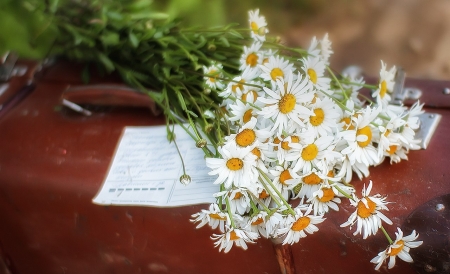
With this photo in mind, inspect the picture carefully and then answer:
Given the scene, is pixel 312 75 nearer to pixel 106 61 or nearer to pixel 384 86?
pixel 384 86

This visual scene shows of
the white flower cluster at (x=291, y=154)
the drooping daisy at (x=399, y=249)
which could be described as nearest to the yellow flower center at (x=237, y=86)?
the white flower cluster at (x=291, y=154)

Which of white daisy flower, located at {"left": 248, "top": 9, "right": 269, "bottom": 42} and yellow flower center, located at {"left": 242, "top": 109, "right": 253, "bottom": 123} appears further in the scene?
white daisy flower, located at {"left": 248, "top": 9, "right": 269, "bottom": 42}

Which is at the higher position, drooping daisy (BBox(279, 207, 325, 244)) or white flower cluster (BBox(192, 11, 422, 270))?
white flower cluster (BBox(192, 11, 422, 270))

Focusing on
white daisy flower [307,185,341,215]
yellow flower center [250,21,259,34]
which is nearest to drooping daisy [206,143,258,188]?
white daisy flower [307,185,341,215]

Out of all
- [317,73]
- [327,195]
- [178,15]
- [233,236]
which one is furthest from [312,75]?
[178,15]

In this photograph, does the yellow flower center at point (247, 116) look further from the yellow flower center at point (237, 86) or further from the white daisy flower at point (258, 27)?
the white daisy flower at point (258, 27)

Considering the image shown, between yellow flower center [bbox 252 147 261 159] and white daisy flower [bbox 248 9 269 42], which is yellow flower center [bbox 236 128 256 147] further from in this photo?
white daisy flower [bbox 248 9 269 42]
